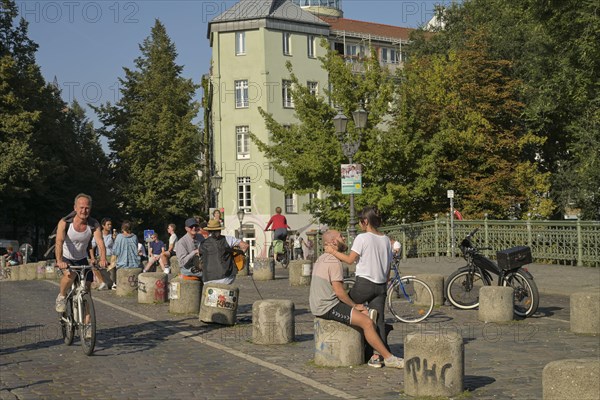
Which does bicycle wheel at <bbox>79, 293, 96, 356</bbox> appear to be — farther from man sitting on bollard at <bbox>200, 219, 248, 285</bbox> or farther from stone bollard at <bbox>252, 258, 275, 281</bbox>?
stone bollard at <bbox>252, 258, 275, 281</bbox>

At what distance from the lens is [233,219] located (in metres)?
70.6

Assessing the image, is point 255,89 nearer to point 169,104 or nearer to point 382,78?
point 169,104

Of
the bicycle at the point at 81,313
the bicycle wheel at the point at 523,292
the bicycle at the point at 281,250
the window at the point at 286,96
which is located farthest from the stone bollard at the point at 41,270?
the window at the point at 286,96

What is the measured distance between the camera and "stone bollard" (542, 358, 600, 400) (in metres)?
7.17

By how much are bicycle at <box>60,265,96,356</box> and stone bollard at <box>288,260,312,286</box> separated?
44.9 feet

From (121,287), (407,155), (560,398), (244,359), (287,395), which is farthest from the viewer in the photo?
(407,155)

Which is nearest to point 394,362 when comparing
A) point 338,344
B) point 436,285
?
point 338,344

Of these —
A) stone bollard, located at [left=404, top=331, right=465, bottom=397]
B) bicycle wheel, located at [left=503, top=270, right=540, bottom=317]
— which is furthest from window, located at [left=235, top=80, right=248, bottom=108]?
stone bollard, located at [left=404, top=331, right=465, bottom=397]

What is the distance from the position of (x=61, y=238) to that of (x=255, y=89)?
2354 inches

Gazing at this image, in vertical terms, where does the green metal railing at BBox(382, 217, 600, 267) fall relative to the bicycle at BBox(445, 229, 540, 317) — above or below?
above

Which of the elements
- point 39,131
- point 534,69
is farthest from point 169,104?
point 534,69

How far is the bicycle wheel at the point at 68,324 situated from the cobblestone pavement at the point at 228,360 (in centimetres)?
18

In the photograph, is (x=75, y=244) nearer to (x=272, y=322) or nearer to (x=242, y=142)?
(x=272, y=322)

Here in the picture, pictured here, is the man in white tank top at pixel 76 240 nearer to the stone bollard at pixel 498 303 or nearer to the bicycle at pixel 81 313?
the bicycle at pixel 81 313
